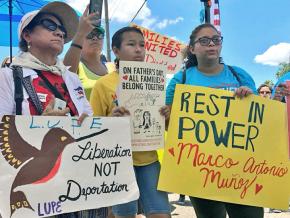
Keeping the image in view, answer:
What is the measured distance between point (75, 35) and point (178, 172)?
1.15 metres

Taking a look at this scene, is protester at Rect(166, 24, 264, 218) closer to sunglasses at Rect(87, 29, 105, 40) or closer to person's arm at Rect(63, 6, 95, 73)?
person's arm at Rect(63, 6, 95, 73)

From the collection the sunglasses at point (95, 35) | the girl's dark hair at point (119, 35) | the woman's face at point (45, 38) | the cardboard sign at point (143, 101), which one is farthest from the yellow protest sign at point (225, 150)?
the sunglasses at point (95, 35)

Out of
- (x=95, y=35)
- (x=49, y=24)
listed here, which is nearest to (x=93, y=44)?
(x=95, y=35)

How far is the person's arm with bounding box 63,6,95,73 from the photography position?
A: 2668 mm

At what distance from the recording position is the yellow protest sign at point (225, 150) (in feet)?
8.81

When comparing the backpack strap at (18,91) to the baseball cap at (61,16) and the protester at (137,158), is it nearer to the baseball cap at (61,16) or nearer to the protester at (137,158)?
the baseball cap at (61,16)

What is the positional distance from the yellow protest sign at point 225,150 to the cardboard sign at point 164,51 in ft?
10.8

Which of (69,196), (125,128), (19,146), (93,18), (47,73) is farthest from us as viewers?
(93,18)

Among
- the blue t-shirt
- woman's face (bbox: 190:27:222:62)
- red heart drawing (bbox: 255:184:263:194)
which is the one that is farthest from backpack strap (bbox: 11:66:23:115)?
red heart drawing (bbox: 255:184:263:194)

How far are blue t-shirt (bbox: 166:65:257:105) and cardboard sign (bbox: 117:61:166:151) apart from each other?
10.1 inches

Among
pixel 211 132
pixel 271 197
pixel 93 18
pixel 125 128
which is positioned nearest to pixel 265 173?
pixel 271 197

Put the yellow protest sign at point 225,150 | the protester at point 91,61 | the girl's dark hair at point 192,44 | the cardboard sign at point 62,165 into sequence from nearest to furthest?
1. the cardboard sign at point 62,165
2. the yellow protest sign at point 225,150
3. the girl's dark hair at point 192,44
4. the protester at point 91,61

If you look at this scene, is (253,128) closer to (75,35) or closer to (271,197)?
(271,197)

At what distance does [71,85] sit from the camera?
2.34m
